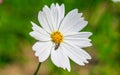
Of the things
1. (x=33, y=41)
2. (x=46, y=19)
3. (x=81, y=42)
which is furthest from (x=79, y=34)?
(x=33, y=41)

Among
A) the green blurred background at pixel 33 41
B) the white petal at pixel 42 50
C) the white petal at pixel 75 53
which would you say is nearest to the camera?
the white petal at pixel 42 50

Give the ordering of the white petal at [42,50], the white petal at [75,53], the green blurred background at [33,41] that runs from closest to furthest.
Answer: the white petal at [42,50] → the white petal at [75,53] → the green blurred background at [33,41]

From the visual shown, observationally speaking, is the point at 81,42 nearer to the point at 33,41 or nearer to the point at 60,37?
the point at 60,37

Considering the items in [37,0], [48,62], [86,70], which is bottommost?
[86,70]

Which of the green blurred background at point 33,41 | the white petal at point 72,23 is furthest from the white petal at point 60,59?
the green blurred background at point 33,41

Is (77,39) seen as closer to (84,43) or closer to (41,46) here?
(84,43)

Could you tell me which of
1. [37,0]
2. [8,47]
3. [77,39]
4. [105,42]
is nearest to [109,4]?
[105,42]

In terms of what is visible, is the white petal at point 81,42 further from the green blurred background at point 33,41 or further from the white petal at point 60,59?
the green blurred background at point 33,41

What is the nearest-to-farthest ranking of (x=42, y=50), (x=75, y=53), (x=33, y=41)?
1. (x=42, y=50)
2. (x=75, y=53)
3. (x=33, y=41)
